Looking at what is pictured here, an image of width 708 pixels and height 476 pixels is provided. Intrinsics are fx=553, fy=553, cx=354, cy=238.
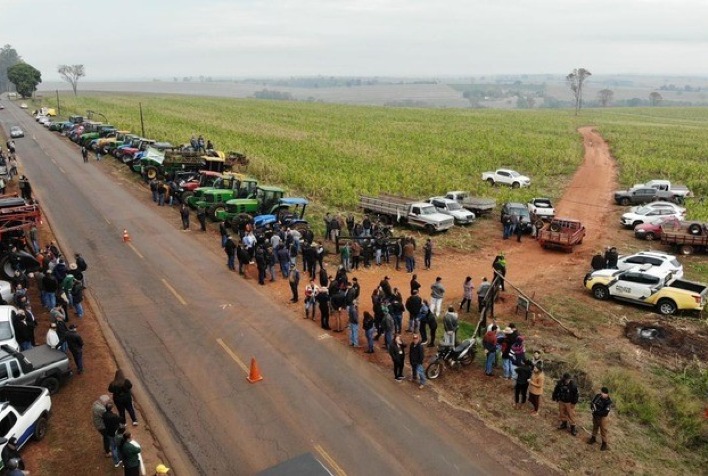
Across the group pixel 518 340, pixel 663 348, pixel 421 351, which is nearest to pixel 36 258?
pixel 421 351

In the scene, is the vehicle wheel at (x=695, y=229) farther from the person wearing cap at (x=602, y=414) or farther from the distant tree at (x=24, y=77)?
the distant tree at (x=24, y=77)

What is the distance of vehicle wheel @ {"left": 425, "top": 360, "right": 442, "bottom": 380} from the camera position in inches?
591

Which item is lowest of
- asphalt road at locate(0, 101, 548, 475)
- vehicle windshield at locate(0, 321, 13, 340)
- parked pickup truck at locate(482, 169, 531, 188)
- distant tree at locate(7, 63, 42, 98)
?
asphalt road at locate(0, 101, 548, 475)

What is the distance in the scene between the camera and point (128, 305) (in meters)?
19.1

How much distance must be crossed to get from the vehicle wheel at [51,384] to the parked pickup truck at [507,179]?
3653cm

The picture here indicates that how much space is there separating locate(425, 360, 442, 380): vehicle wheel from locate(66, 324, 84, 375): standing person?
9147 mm

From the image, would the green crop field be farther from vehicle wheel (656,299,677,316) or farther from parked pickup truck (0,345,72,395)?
parked pickup truck (0,345,72,395)

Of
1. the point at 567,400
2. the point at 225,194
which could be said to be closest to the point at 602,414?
the point at 567,400

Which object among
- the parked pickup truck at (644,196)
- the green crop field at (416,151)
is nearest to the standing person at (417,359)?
the green crop field at (416,151)

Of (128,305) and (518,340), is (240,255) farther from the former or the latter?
(518,340)

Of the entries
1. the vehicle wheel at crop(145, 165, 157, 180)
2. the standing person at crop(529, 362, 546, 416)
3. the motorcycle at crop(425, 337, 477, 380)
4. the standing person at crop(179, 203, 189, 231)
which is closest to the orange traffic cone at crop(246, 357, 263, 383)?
the motorcycle at crop(425, 337, 477, 380)

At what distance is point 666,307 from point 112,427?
1859 centimetres

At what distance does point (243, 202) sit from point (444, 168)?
80.7 feet

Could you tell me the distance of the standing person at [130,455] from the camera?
10.2 metres
